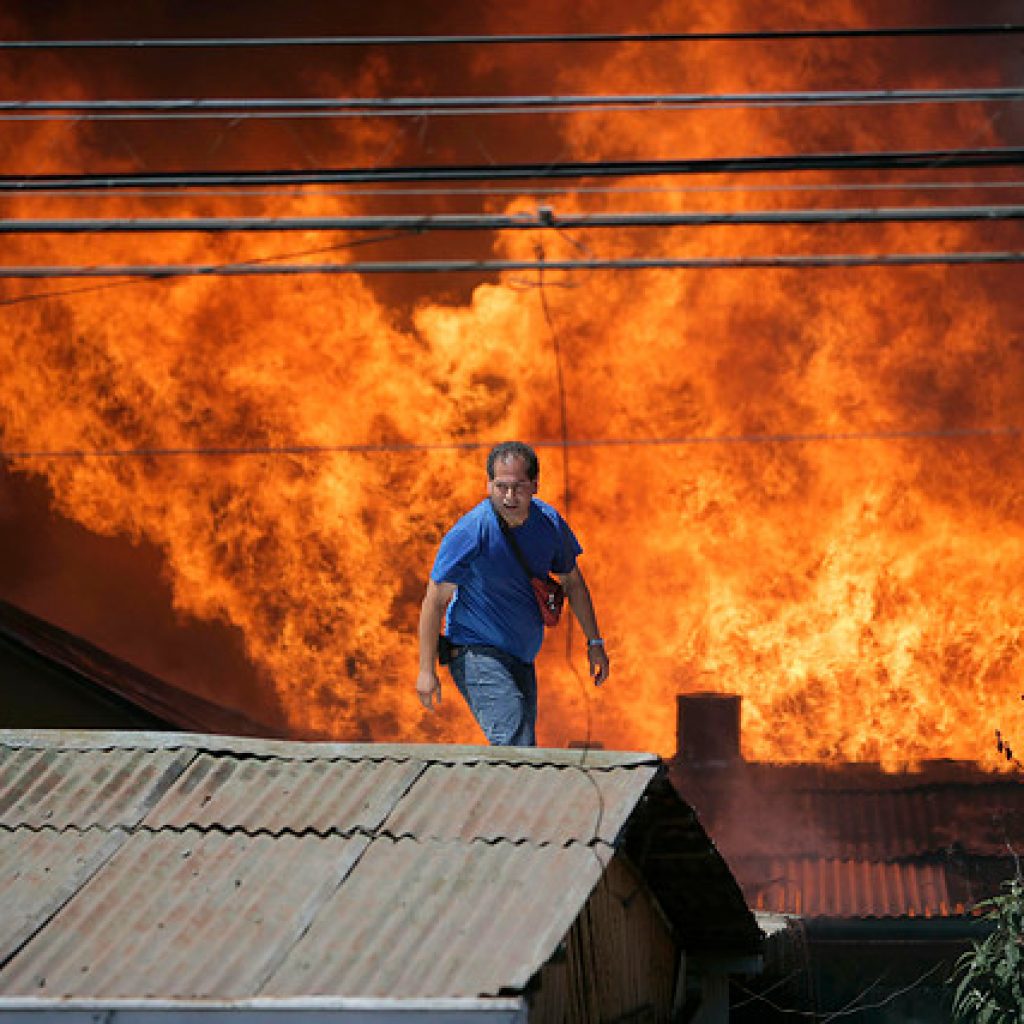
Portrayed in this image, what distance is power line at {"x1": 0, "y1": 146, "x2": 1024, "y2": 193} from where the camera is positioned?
9.08 metres

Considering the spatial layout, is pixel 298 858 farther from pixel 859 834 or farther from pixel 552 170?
pixel 859 834

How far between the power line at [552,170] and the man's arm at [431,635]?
2.34 metres

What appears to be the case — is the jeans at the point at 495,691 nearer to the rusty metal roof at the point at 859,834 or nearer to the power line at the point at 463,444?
the rusty metal roof at the point at 859,834

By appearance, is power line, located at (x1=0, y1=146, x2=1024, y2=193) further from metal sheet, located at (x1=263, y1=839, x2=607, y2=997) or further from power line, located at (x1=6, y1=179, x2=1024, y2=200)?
metal sheet, located at (x1=263, y1=839, x2=607, y2=997)

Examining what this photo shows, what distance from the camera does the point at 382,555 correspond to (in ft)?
80.2

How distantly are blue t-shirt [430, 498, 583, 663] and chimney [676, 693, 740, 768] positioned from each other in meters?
12.4

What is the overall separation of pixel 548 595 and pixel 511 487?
631 mm

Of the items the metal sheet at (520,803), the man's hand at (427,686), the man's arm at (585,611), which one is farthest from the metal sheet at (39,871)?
the man's arm at (585,611)

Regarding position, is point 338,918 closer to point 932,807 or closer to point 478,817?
point 478,817

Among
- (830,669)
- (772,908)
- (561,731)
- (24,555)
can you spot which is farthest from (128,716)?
(830,669)

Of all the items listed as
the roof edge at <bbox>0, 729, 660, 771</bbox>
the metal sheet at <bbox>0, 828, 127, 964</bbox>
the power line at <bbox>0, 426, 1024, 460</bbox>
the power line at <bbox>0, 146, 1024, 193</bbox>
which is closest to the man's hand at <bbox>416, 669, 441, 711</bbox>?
the roof edge at <bbox>0, 729, 660, 771</bbox>

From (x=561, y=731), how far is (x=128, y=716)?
390 inches

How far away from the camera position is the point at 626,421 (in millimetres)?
24016

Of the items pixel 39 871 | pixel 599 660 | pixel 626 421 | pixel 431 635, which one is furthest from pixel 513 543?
pixel 626 421
